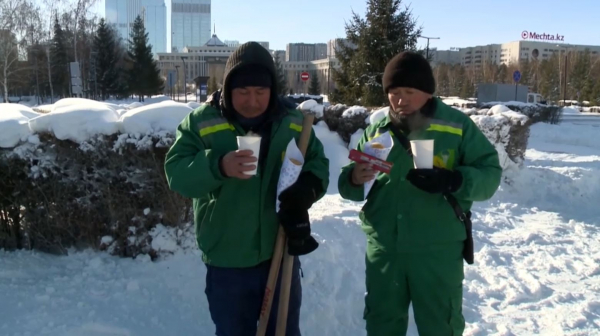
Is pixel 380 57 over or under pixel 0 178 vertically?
over

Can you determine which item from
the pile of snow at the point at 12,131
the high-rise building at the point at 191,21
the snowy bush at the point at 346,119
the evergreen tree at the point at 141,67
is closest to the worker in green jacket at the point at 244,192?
the pile of snow at the point at 12,131

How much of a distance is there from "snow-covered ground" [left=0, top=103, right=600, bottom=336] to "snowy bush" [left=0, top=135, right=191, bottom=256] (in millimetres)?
154

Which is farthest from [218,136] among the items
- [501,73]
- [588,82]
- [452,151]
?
[501,73]

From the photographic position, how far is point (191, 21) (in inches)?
5256

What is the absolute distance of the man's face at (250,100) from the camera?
2325mm

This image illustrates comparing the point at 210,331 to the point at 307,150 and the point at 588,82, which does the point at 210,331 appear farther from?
the point at 588,82

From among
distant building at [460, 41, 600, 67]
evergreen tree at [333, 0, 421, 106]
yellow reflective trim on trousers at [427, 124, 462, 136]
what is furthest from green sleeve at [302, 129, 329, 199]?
distant building at [460, 41, 600, 67]

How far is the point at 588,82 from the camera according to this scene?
48656 millimetres

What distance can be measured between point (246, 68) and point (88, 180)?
263 cm

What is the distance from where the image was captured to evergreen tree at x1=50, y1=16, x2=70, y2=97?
4609 centimetres

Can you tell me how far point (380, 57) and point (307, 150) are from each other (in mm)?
17474

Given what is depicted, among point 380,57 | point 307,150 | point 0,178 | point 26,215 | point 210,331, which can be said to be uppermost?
point 380,57

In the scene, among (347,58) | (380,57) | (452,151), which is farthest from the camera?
(347,58)

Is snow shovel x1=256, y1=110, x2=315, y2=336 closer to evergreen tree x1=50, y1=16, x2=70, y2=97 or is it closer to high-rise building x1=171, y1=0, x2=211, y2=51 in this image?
evergreen tree x1=50, y1=16, x2=70, y2=97
